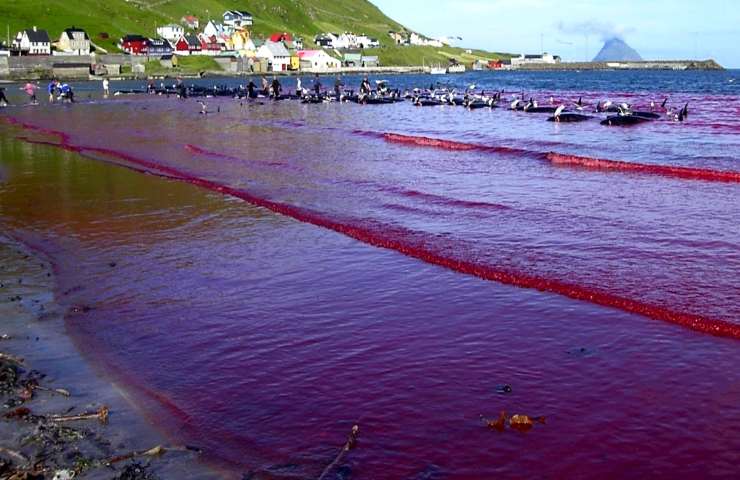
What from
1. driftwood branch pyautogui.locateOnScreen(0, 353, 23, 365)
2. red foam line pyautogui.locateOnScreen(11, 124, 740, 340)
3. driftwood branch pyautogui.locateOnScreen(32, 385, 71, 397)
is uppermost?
red foam line pyautogui.locateOnScreen(11, 124, 740, 340)

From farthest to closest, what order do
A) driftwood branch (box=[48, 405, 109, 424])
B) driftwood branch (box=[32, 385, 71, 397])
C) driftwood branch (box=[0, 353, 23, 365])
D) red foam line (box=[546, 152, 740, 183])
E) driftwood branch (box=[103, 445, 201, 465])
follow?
red foam line (box=[546, 152, 740, 183]) → driftwood branch (box=[0, 353, 23, 365]) → driftwood branch (box=[32, 385, 71, 397]) → driftwood branch (box=[48, 405, 109, 424]) → driftwood branch (box=[103, 445, 201, 465])

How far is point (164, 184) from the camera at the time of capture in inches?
938

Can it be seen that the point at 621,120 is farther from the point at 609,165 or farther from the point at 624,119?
the point at 609,165

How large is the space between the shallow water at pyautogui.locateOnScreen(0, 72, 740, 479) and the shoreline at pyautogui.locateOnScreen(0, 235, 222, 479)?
0.35m

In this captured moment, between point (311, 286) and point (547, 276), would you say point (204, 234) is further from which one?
point (547, 276)

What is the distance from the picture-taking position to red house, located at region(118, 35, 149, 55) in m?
176

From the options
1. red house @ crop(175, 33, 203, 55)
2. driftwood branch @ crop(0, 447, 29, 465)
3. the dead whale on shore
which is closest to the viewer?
driftwood branch @ crop(0, 447, 29, 465)

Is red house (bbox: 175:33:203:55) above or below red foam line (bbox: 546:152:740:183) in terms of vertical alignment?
above

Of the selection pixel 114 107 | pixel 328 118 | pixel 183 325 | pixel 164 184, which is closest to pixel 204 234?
pixel 183 325

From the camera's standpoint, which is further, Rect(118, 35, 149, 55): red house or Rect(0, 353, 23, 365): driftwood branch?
Rect(118, 35, 149, 55): red house

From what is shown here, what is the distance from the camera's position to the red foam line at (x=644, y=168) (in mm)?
24109

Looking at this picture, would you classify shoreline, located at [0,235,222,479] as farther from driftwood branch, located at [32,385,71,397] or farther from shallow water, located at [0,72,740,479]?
shallow water, located at [0,72,740,479]

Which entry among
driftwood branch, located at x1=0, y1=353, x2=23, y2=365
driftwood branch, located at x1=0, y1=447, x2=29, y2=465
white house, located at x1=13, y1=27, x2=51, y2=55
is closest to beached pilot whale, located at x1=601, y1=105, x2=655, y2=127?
driftwood branch, located at x1=0, y1=353, x2=23, y2=365

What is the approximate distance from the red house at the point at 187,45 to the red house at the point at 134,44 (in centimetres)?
1100
